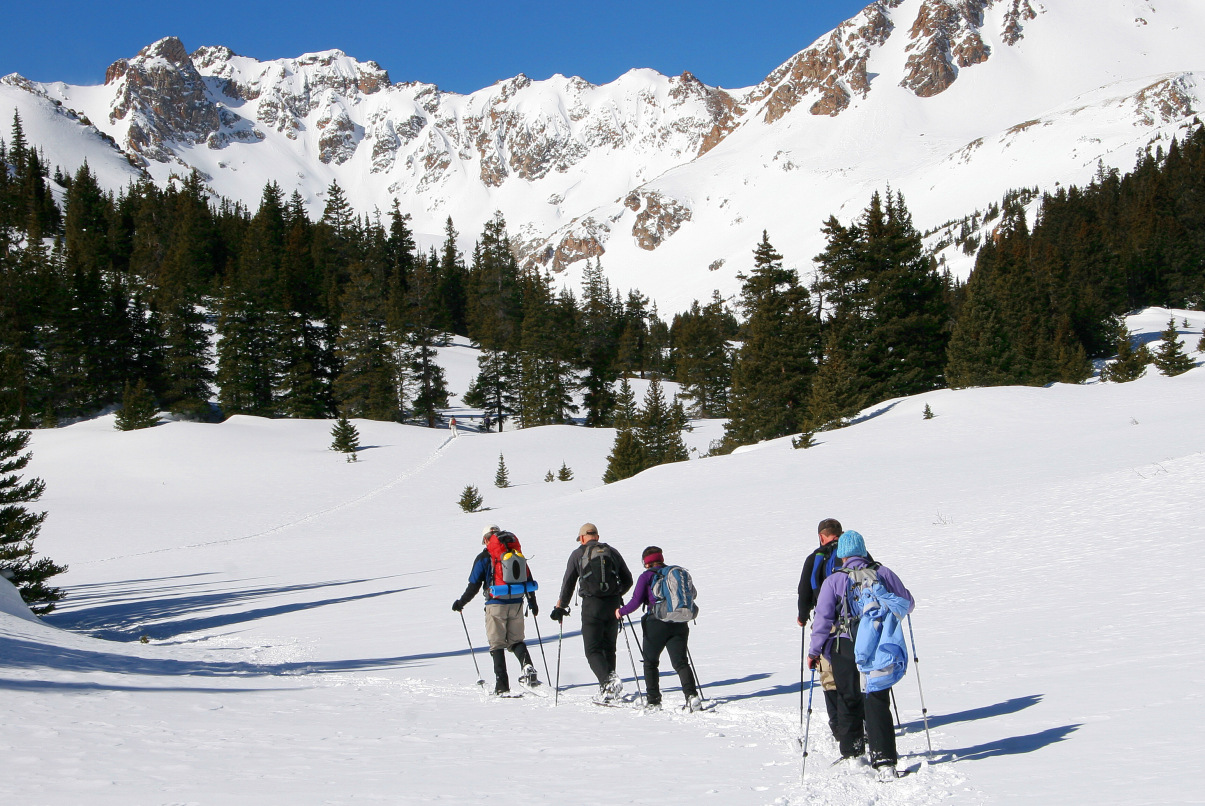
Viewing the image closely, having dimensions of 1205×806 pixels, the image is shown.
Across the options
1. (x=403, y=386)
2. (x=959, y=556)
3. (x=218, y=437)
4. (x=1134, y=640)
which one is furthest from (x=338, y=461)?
(x=1134, y=640)

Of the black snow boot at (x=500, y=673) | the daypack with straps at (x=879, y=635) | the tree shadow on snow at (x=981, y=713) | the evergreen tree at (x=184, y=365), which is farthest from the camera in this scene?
the evergreen tree at (x=184, y=365)

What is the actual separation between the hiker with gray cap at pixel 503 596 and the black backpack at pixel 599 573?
105cm

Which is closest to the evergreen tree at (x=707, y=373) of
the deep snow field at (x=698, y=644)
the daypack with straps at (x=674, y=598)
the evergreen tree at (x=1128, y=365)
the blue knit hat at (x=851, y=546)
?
the evergreen tree at (x=1128, y=365)

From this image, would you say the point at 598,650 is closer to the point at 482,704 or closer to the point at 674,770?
the point at 482,704

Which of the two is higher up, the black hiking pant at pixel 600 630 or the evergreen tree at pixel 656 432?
the evergreen tree at pixel 656 432

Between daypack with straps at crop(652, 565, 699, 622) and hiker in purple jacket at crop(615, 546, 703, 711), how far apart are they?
101 millimetres

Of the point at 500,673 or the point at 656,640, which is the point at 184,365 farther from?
the point at 656,640

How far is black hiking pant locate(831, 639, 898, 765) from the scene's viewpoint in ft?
17.5

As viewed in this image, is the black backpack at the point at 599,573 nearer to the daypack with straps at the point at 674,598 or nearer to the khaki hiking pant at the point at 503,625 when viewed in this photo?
the daypack with straps at the point at 674,598

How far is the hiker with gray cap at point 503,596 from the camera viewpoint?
28.6 feet

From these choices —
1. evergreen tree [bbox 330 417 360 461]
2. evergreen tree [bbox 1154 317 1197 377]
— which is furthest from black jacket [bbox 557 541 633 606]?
evergreen tree [bbox 1154 317 1197 377]

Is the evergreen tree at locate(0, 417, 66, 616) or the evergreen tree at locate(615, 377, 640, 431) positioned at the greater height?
the evergreen tree at locate(615, 377, 640, 431)

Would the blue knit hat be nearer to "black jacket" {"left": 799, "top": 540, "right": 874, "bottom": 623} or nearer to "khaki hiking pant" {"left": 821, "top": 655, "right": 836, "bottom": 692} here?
"black jacket" {"left": 799, "top": 540, "right": 874, "bottom": 623}

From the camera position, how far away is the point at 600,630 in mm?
7922
